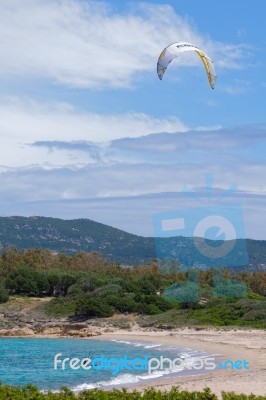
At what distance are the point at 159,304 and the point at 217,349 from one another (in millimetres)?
15266

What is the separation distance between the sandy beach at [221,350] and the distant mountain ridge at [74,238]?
101922mm

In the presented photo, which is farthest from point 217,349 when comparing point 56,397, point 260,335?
point 56,397

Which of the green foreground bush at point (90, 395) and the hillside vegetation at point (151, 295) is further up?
the hillside vegetation at point (151, 295)

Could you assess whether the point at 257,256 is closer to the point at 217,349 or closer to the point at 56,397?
the point at 217,349

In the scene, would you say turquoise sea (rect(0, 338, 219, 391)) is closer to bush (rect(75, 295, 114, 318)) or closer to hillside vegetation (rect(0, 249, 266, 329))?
bush (rect(75, 295, 114, 318))

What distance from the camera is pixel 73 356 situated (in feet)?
100

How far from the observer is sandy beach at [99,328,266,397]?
1869 centimetres

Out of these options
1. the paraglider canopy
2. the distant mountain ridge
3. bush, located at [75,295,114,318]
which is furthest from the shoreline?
the distant mountain ridge

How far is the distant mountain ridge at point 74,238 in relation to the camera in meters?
150

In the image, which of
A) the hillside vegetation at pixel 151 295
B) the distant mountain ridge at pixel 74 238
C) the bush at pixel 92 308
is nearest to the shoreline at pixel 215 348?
the hillside vegetation at pixel 151 295

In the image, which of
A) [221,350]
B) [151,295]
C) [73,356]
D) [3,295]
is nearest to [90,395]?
[73,356]

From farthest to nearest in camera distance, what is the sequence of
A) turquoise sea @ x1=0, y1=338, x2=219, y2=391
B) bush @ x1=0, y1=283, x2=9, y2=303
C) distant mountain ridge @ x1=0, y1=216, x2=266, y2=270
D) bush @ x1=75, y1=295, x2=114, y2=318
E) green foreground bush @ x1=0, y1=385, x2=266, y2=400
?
distant mountain ridge @ x1=0, y1=216, x2=266, y2=270, bush @ x1=0, y1=283, x2=9, y2=303, bush @ x1=75, y1=295, x2=114, y2=318, turquoise sea @ x1=0, y1=338, x2=219, y2=391, green foreground bush @ x1=0, y1=385, x2=266, y2=400

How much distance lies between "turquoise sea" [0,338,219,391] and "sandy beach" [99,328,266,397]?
116 cm

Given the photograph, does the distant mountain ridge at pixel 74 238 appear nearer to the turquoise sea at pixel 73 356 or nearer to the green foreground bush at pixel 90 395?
the turquoise sea at pixel 73 356
